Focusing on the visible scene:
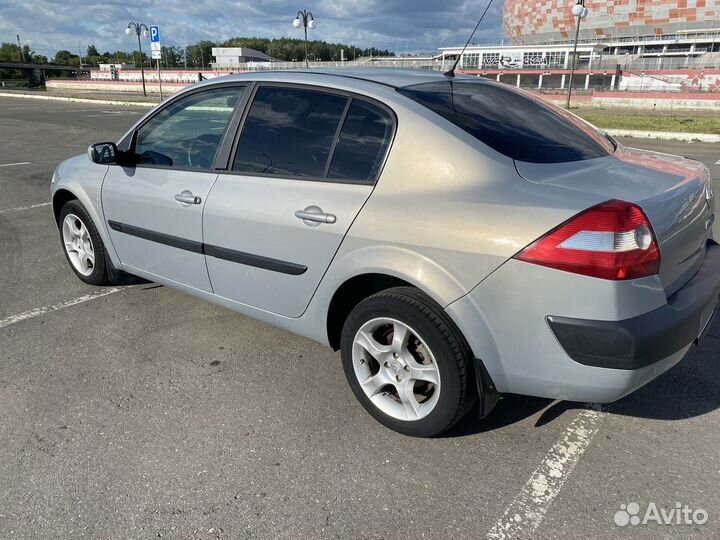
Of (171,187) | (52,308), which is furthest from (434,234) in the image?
(52,308)

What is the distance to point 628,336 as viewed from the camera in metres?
2.09

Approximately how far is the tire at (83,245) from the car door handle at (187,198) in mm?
1236

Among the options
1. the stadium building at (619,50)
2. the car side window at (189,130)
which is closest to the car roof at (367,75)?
the car side window at (189,130)

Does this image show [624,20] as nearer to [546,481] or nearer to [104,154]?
[104,154]

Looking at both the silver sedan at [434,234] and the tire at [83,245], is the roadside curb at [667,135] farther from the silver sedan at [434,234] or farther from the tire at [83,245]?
the tire at [83,245]

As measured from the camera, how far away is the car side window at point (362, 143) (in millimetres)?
2623

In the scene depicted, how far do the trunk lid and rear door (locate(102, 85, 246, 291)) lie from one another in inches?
72.8

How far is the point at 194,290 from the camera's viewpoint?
3.54 m

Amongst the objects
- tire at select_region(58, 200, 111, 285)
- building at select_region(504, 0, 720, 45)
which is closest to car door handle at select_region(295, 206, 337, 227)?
tire at select_region(58, 200, 111, 285)

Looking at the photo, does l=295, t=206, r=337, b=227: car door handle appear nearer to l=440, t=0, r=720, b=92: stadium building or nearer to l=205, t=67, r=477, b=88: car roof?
l=205, t=67, r=477, b=88: car roof

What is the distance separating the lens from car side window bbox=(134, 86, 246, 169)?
3.33 m

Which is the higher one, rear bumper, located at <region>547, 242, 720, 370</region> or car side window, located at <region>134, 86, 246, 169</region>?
car side window, located at <region>134, 86, 246, 169</region>

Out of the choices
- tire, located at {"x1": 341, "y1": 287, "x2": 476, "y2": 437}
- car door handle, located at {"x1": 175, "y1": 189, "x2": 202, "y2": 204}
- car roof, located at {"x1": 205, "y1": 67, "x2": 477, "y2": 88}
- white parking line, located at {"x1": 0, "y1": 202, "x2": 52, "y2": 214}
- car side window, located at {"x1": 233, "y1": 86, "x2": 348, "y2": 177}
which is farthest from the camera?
white parking line, located at {"x1": 0, "y1": 202, "x2": 52, "y2": 214}

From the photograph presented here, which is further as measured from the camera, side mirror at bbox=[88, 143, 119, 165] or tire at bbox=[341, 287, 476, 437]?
side mirror at bbox=[88, 143, 119, 165]
